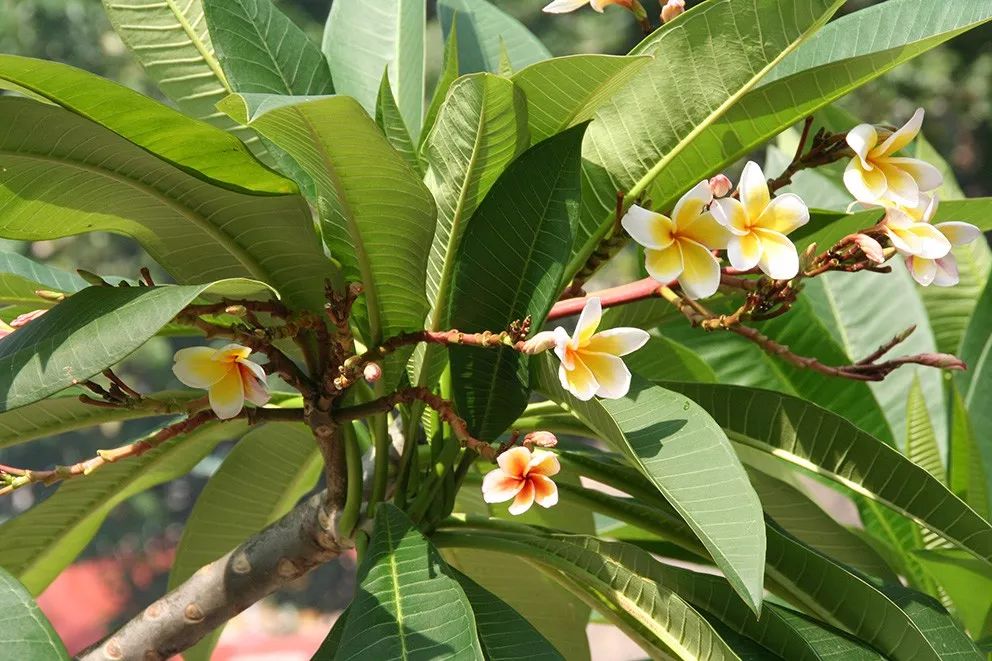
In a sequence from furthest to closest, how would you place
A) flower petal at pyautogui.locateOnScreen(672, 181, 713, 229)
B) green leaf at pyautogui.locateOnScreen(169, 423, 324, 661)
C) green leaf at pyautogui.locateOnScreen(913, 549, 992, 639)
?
green leaf at pyautogui.locateOnScreen(169, 423, 324, 661) → green leaf at pyautogui.locateOnScreen(913, 549, 992, 639) → flower petal at pyautogui.locateOnScreen(672, 181, 713, 229)

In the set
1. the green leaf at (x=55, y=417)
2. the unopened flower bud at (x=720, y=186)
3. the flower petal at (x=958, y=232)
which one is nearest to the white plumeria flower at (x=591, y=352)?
the unopened flower bud at (x=720, y=186)

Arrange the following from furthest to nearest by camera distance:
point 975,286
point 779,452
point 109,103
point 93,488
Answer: point 975,286 < point 93,488 < point 779,452 < point 109,103

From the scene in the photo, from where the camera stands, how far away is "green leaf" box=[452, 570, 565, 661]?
2.14 ft

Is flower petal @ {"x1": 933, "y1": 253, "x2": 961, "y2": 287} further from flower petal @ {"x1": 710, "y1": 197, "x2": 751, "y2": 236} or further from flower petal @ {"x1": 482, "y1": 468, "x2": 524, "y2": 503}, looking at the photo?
flower petal @ {"x1": 482, "y1": 468, "x2": 524, "y2": 503}

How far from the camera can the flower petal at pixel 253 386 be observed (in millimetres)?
610

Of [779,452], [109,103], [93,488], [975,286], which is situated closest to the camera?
[109,103]

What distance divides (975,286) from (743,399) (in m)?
0.56

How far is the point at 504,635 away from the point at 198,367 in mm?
244

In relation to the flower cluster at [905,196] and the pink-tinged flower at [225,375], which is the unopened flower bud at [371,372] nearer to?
the pink-tinged flower at [225,375]

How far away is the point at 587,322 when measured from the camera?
572 millimetres

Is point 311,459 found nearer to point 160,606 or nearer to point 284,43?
point 160,606

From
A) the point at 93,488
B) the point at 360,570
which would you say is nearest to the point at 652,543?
the point at 360,570

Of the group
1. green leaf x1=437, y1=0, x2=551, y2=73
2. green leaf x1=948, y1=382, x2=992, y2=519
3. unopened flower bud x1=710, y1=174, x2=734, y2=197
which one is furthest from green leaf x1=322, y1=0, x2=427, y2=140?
green leaf x1=948, y1=382, x2=992, y2=519

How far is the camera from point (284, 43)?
78 cm
